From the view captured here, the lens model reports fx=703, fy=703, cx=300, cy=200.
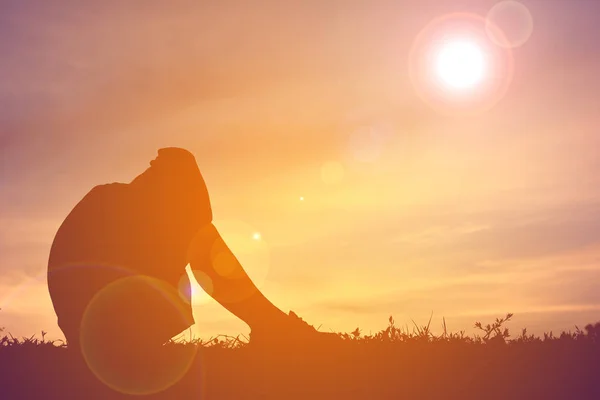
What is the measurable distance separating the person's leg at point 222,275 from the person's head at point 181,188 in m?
0.31

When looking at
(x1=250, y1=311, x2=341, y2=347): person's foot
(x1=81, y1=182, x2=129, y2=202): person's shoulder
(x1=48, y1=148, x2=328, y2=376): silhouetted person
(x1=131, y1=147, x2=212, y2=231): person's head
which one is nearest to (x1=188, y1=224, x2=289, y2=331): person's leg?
(x1=48, y1=148, x2=328, y2=376): silhouetted person

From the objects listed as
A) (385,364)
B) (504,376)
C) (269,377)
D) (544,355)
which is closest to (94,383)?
(269,377)

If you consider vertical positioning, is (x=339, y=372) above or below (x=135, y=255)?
below

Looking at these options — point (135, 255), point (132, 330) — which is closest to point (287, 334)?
point (132, 330)

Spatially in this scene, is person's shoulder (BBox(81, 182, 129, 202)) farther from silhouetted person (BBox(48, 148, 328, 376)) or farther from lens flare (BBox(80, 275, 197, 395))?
lens flare (BBox(80, 275, 197, 395))

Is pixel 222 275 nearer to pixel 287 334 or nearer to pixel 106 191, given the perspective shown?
pixel 287 334

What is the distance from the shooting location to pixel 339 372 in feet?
35.8

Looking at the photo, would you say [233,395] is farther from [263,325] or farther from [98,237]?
[98,237]

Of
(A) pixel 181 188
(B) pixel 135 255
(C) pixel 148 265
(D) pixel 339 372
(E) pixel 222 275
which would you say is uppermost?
(A) pixel 181 188

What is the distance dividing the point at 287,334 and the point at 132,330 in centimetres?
242

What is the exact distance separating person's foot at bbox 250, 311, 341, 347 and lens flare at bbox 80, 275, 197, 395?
119cm

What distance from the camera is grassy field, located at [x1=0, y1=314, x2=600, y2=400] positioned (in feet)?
33.9

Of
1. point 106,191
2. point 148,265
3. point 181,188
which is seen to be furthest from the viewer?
point 106,191

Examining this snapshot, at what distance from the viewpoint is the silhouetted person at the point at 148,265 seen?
35.0ft
